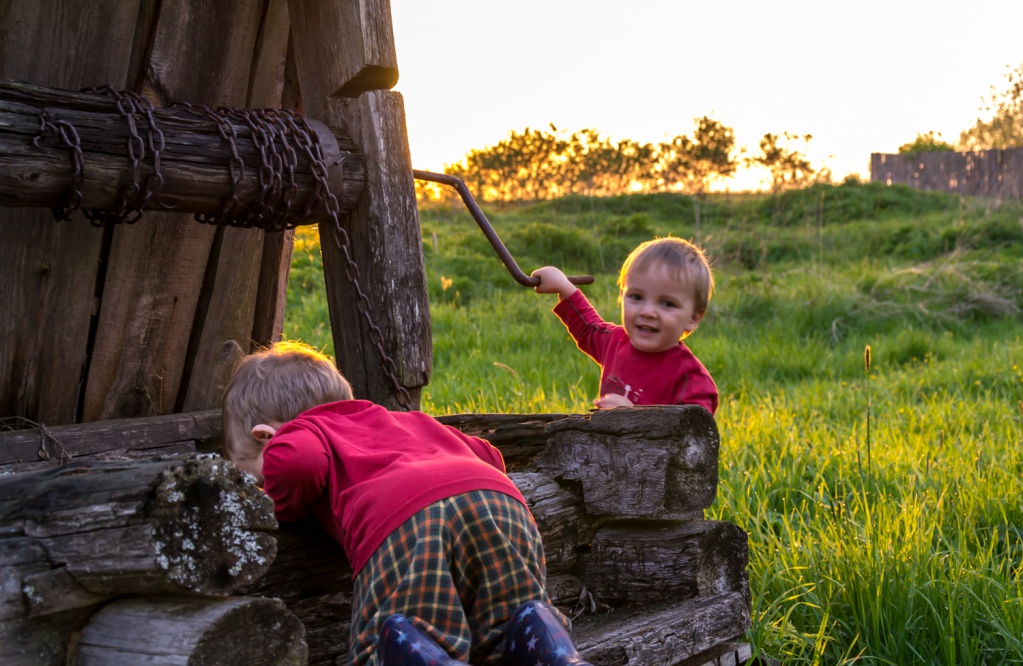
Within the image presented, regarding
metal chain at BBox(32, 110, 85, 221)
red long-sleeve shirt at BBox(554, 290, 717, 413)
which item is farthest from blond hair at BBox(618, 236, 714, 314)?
metal chain at BBox(32, 110, 85, 221)

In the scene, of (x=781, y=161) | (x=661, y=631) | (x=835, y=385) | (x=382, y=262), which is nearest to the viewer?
(x=661, y=631)

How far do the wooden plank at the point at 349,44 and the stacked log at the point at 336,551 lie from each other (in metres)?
1.08

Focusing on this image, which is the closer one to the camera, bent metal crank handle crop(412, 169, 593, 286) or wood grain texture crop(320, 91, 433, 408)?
wood grain texture crop(320, 91, 433, 408)

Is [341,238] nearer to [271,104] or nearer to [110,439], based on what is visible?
[271,104]

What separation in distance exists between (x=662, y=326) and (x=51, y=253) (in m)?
1.90

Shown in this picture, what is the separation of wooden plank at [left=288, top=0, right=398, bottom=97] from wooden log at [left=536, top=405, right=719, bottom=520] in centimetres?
119

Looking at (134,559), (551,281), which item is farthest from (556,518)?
(134,559)

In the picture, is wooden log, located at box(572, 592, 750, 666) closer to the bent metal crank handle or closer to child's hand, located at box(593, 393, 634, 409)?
child's hand, located at box(593, 393, 634, 409)

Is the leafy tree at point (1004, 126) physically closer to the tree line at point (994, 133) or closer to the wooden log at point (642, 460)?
the tree line at point (994, 133)

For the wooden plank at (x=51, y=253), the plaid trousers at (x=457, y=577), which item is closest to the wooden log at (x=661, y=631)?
the plaid trousers at (x=457, y=577)

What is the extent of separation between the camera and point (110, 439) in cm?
302

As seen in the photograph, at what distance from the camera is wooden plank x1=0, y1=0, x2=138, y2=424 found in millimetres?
2789

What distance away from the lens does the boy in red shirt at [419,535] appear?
6.59ft

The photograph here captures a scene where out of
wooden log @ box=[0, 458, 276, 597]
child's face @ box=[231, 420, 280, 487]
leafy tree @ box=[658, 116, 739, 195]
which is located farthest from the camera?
leafy tree @ box=[658, 116, 739, 195]
